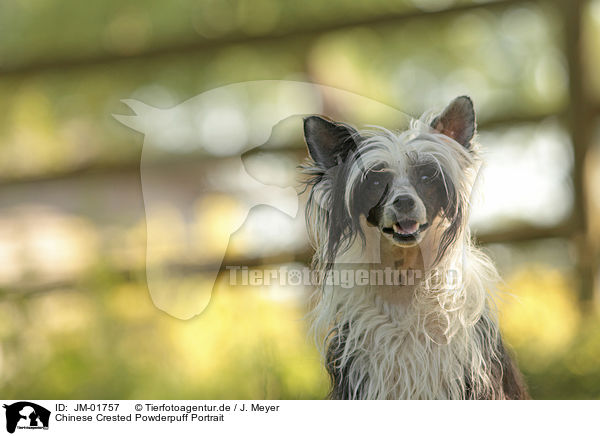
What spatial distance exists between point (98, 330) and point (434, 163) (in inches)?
39.0

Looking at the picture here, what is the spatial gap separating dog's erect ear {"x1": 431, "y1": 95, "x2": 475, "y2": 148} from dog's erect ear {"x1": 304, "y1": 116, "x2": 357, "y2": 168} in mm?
156

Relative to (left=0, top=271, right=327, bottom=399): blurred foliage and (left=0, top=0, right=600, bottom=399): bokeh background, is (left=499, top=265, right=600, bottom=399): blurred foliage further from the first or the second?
(left=0, top=271, right=327, bottom=399): blurred foliage

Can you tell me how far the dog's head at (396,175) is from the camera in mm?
1010

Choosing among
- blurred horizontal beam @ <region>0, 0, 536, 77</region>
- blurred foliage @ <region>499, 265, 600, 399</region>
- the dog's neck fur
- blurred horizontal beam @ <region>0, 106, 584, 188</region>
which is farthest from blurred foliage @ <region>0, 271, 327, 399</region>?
blurred horizontal beam @ <region>0, 0, 536, 77</region>

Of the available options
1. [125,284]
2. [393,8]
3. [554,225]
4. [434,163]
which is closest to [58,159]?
[125,284]

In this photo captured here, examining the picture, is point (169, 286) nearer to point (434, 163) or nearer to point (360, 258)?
point (360, 258)

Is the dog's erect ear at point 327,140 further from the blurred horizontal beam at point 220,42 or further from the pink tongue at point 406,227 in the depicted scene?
the blurred horizontal beam at point 220,42

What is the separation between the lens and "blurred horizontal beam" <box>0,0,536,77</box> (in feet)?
5.45

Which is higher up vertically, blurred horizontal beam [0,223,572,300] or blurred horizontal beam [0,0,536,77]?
blurred horizontal beam [0,0,536,77]

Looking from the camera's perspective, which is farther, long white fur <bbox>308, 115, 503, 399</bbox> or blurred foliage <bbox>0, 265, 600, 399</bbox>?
blurred foliage <bbox>0, 265, 600, 399</bbox>
